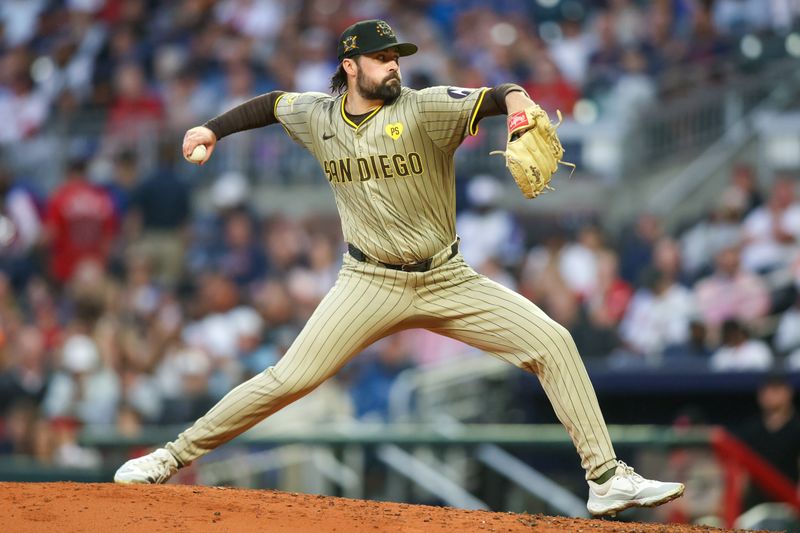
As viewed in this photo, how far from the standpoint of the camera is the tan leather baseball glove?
4422mm

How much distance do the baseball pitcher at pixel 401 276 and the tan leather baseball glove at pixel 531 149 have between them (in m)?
0.27

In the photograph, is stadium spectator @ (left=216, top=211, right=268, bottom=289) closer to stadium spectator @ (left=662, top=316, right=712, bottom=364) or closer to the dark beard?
stadium spectator @ (left=662, top=316, right=712, bottom=364)

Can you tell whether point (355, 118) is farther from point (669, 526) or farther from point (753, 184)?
point (753, 184)

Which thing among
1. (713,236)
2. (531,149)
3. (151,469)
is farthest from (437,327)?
(713,236)

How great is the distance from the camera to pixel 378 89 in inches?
192

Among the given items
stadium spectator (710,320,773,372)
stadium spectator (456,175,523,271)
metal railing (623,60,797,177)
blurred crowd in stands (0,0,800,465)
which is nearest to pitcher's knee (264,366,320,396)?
stadium spectator (710,320,773,372)

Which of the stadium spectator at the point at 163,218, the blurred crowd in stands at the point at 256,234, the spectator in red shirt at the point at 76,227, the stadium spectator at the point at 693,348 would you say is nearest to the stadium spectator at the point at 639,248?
the blurred crowd in stands at the point at 256,234

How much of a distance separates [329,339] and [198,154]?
89 centimetres

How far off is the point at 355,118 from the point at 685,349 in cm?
451

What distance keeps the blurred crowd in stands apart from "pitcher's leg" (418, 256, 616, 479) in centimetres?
381

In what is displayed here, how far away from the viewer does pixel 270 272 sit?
11.2 meters

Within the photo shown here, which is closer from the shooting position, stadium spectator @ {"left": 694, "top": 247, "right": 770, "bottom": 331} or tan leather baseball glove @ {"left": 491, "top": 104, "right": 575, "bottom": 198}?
tan leather baseball glove @ {"left": 491, "top": 104, "right": 575, "bottom": 198}

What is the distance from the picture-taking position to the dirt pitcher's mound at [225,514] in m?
4.46

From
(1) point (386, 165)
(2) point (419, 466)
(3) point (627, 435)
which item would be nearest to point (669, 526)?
(1) point (386, 165)
